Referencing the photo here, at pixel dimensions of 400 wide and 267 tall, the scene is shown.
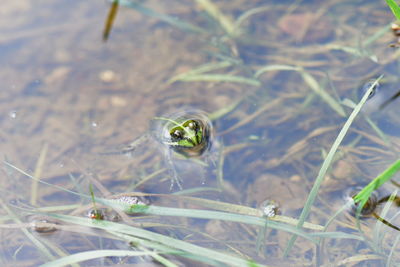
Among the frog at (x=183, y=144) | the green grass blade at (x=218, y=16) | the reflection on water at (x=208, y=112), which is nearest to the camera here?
the reflection on water at (x=208, y=112)

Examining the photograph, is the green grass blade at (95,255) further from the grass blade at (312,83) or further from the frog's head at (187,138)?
the grass blade at (312,83)

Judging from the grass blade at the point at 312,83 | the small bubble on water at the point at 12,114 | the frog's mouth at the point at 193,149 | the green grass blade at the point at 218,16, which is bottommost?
the frog's mouth at the point at 193,149

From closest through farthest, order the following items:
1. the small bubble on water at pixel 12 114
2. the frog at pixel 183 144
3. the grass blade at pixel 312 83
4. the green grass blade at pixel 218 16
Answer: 1. the frog at pixel 183 144
2. the grass blade at pixel 312 83
3. the small bubble on water at pixel 12 114
4. the green grass blade at pixel 218 16

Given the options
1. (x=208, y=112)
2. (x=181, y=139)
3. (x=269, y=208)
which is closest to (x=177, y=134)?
(x=181, y=139)

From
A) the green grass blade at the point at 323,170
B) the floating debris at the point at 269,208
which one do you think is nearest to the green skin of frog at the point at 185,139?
the floating debris at the point at 269,208

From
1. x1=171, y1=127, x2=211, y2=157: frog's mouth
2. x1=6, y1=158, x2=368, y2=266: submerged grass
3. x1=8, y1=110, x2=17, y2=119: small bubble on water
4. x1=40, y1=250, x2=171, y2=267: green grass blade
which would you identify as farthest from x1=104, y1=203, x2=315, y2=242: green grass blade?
x1=8, y1=110, x2=17, y2=119: small bubble on water

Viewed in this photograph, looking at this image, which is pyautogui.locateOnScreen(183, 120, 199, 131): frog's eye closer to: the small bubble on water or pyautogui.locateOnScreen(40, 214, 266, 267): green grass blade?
pyautogui.locateOnScreen(40, 214, 266, 267): green grass blade

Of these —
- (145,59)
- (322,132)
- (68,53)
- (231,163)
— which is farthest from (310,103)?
(68,53)
